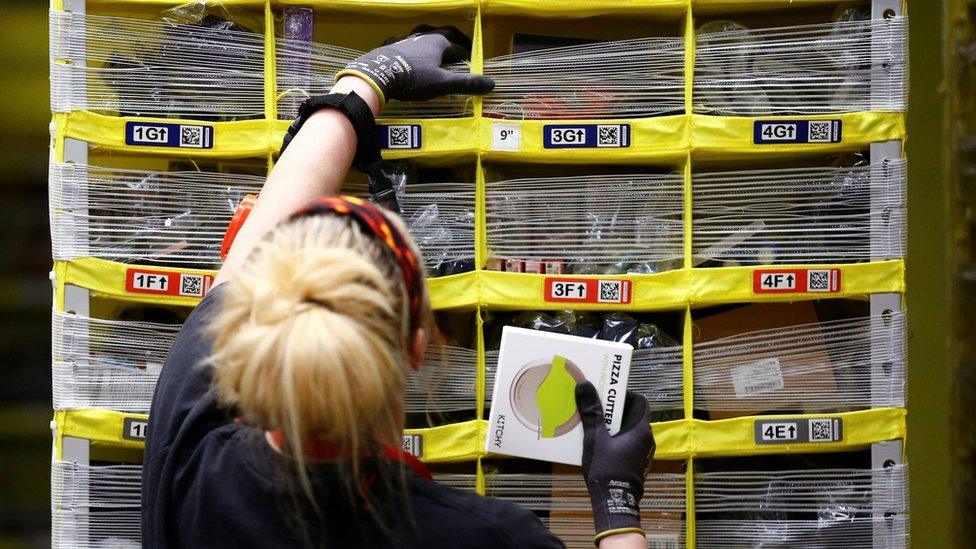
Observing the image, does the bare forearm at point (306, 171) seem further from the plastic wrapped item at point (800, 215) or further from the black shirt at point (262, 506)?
the plastic wrapped item at point (800, 215)

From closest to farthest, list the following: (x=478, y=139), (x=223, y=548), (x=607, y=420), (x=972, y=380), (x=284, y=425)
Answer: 1. (x=284, y=425)
2. (x=223, y=548)
3. (x=607, y=420)
4. (x=478, y=139)
5. (x=972, y=380)

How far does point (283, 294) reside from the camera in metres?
1.22

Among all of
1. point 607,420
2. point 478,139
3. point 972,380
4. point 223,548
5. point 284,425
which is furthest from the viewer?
point 972,380

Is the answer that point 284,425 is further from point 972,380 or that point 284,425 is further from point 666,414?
point 972,380

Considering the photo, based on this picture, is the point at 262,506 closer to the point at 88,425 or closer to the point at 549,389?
the point at 549,389

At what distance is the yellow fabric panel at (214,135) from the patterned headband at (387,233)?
0.79 m

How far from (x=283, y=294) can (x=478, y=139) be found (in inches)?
36.9

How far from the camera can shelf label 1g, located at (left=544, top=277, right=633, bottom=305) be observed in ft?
6.86

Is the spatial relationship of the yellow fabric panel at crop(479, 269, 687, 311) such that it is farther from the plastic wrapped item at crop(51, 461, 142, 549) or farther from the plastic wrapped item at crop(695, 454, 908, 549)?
the plastic wrapped item at crop(51, 461, 142, 549)

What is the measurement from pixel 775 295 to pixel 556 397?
1.68 feet

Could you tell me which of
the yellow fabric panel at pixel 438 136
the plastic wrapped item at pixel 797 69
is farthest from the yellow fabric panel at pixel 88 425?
the plastic wrapped item at pixel 797 69

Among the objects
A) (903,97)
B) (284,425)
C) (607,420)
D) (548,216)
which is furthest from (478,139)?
(284,425)

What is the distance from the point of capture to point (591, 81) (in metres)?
2.13

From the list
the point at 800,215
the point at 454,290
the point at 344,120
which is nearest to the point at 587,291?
the point at 454,290
